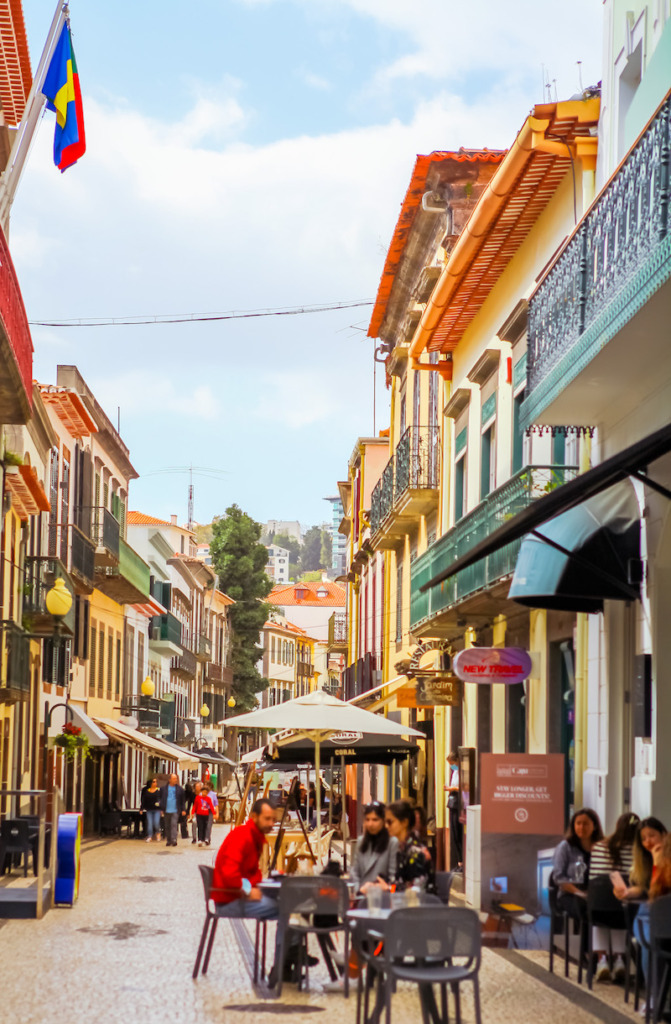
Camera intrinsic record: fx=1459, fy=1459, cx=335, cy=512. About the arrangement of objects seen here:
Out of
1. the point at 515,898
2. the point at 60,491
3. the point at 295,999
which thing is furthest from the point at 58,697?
the point at 295,999

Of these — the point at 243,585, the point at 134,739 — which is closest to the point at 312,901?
the point at 134,739

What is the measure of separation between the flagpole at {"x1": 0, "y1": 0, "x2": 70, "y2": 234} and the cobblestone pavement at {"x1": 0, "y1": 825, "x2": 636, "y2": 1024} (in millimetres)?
8148

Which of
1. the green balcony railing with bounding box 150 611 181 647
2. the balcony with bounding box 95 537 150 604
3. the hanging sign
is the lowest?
the hanging sign

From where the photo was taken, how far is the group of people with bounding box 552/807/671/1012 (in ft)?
31.8

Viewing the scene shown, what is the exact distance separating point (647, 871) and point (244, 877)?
307cm

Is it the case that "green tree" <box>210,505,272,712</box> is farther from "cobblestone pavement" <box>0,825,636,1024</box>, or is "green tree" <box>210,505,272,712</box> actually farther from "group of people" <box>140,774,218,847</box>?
"cobblestone pavement" <box>0,825,636,1024</box>

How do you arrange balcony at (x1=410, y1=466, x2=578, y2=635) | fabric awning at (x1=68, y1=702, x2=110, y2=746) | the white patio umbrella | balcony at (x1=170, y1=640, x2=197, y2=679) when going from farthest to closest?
1. balcony at (x1=170, y1=640, x2=197, y2=679)
2. fabric awning at (x1=68, y1=702, x2=110, y2=746)
3. the white patio umbrella
4. balcony at (x1=410, y1=466, x2=578, y2=635)

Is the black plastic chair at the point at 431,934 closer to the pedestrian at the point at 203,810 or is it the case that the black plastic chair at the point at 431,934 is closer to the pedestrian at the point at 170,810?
the pedestrian at the point at 203,810

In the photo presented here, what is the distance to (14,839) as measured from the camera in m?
20.5

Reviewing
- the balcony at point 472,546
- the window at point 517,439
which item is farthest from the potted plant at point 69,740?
the window at point 517,439

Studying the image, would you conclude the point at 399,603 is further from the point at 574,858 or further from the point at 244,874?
the point at 244,874

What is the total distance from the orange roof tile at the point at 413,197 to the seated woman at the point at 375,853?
48.4 ft

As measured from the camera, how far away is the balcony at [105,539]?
37.6 meters

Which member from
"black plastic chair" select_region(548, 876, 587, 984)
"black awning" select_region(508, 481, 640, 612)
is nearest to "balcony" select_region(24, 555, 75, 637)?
"black awning" select_region(508, 481, 640, 612)
